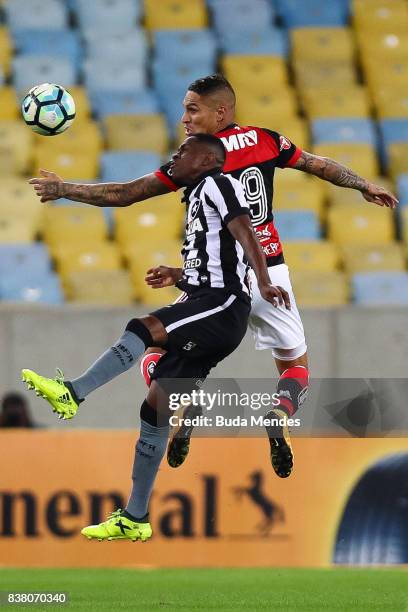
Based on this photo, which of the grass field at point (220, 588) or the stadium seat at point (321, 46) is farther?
the stadium seat at point (321, 46)

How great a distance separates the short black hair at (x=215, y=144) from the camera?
8062 mm

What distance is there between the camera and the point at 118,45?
52.0 feet

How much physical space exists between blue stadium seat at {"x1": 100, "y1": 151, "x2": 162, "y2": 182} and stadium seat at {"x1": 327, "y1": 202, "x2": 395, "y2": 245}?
174cm

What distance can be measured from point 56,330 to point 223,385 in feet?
13.0

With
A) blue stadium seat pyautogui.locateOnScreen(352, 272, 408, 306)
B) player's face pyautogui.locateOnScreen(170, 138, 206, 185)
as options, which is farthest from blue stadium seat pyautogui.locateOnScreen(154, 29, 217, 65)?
player's face pyautogui.locateOnScreen(170, 138, 206, 185)

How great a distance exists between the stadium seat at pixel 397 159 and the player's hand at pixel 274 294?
24.5 ft

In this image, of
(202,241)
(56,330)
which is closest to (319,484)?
(56,330)

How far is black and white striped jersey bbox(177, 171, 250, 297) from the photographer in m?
7.86

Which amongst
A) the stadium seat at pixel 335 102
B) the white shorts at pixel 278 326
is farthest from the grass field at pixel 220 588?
the stadium seat at pixel 335 102

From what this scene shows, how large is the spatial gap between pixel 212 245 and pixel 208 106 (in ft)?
2.46

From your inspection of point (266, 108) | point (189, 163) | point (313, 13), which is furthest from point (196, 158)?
point (313, 13)

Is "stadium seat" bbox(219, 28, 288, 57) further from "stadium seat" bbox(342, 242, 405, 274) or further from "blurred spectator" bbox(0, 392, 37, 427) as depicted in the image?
"blurred spectator" bbox(0, 392, 37, 427)

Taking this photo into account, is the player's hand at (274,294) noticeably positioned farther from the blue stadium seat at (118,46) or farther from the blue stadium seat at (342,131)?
the blue stadium seat at (118,46)

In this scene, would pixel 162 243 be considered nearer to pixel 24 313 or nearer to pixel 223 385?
pixel 24 313
